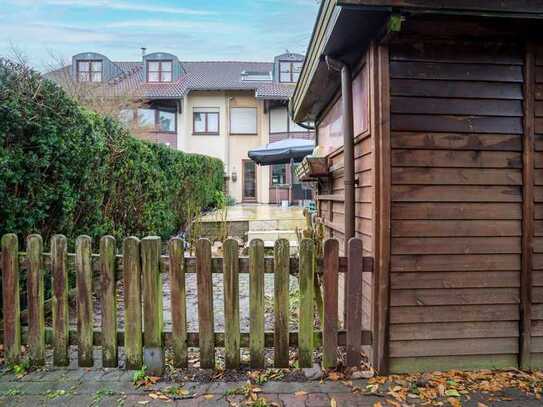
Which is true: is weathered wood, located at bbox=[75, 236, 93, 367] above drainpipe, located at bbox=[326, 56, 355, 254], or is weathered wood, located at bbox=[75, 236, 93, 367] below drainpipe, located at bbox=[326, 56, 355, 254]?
below

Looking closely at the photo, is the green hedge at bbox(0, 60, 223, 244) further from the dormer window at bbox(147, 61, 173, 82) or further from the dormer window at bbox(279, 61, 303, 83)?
the dormer window at bbox(147, 61, 173, 82)

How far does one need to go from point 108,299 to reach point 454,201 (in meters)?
2.24

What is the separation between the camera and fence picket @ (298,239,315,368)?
7.64 ft

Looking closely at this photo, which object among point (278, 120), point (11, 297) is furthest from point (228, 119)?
point (11, 297)

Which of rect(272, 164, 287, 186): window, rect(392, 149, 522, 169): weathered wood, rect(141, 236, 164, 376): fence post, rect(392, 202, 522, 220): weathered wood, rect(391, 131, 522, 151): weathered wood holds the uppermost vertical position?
rect(272, 164, 287, 186): window

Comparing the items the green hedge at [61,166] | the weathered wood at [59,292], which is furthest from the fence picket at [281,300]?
the green hedge at [61,166]

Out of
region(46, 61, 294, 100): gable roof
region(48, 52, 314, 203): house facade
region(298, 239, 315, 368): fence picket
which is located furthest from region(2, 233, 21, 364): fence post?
region(48, 52, 314, 203): house facade

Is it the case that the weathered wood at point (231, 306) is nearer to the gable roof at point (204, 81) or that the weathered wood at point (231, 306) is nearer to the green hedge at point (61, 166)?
the green hedge at point (61, 166)

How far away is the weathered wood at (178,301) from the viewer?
230 centimetres

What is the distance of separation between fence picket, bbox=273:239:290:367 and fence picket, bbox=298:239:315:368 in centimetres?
9

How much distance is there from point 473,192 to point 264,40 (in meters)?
22.9

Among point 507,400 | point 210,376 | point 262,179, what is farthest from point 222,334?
point 262,179

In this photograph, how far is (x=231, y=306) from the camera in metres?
2.35

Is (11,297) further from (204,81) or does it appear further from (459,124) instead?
(204,81)
